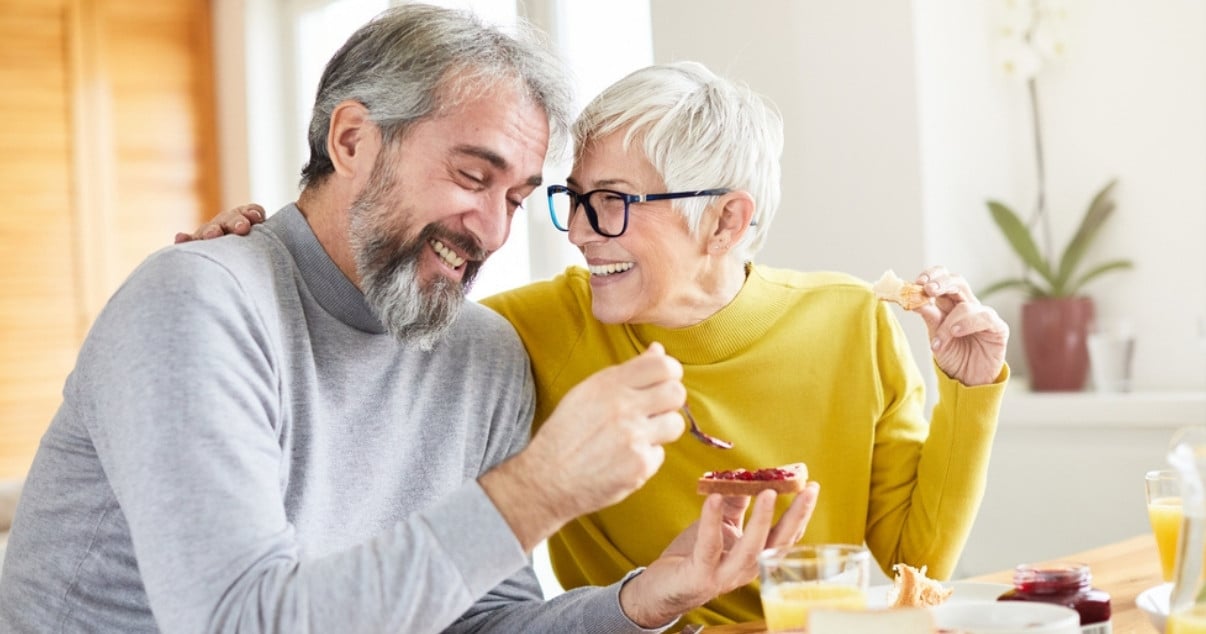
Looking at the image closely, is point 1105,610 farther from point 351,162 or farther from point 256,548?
point 351,162

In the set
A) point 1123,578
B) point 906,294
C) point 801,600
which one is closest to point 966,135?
point 906,294

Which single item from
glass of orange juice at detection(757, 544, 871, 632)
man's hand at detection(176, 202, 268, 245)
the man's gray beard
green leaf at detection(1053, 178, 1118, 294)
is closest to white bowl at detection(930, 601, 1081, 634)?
glass of orange juice at detection(757, 544, 871, 632)

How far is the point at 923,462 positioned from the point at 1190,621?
861 mm

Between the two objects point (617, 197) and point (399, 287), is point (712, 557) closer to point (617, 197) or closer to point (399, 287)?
point (399, 287)

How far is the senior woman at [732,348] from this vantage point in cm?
189

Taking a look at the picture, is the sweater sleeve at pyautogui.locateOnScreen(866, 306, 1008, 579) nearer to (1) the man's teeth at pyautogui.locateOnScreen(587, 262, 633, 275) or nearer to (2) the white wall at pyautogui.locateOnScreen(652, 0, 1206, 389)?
(1) the man's teeth at pyautogui.locateOnScreen(587, 262, 633, 275)

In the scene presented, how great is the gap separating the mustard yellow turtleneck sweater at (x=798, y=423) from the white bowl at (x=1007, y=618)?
2.47 ft

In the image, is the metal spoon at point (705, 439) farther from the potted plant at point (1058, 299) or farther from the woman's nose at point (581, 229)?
the potted plant at point (1058, 299)

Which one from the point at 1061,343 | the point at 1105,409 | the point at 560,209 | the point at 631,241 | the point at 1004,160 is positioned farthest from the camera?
the point at 1004,160

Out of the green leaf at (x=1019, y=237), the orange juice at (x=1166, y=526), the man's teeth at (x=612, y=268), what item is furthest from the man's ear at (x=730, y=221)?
the green leaf at (x=1019, y=237)

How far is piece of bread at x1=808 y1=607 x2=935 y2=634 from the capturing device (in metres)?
0.98

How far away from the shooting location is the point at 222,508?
4.05ft

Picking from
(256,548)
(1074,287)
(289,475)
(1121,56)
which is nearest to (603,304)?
(289,475)

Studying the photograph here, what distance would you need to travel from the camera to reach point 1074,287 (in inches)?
126
